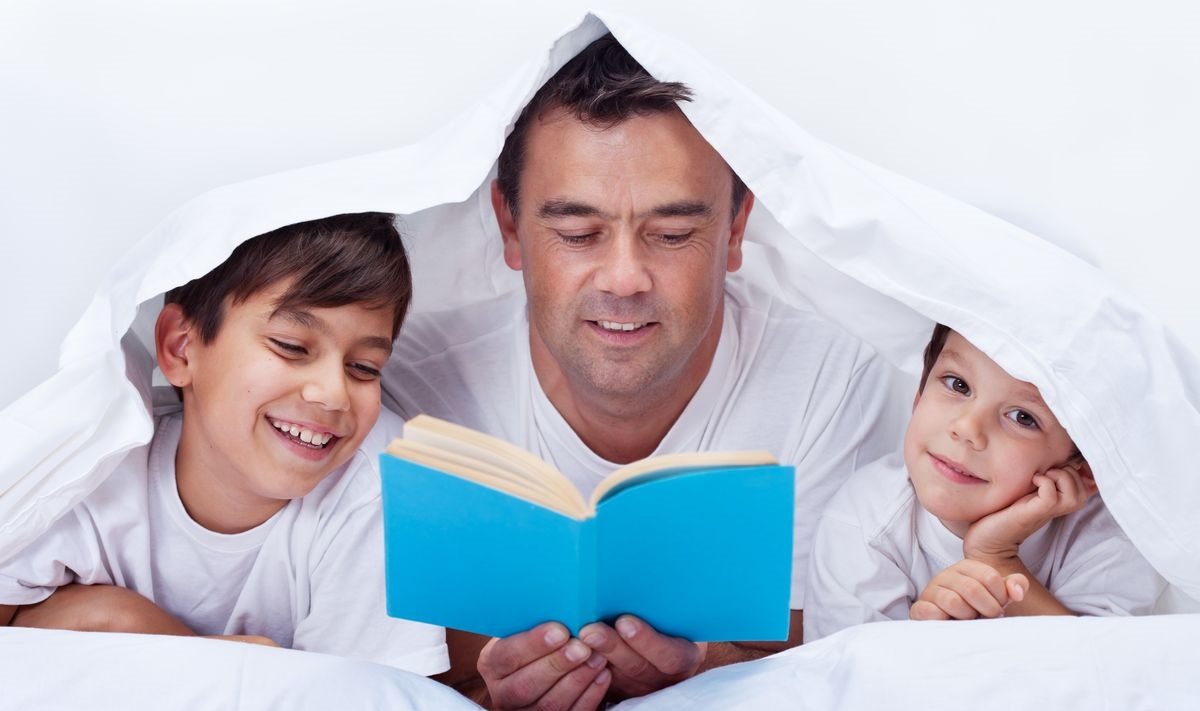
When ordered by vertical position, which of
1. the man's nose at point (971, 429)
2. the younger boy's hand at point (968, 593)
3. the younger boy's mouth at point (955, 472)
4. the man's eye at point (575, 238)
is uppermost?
the man's eye at point (575, 238)

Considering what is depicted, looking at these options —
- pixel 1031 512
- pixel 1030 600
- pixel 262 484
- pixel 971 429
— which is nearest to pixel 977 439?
pixel 971 429

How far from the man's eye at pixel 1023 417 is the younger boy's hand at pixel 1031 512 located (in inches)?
2.6

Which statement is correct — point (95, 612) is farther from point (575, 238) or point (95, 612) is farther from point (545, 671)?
point (575, 238)

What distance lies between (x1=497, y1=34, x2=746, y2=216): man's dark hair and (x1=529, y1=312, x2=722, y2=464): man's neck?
32cm

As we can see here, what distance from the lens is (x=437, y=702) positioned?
161 cm

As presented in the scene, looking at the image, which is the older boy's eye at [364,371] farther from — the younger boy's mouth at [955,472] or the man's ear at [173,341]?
the younger boy's mouth at [955,472]

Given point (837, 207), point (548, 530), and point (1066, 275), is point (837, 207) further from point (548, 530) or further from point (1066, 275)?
point (548, 530)

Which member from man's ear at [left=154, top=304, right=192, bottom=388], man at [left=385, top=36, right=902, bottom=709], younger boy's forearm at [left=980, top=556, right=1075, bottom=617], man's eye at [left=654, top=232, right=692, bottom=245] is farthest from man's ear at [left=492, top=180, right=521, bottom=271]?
younger boy's forearm at [left=980, top=556, right=1075, bottom=617]

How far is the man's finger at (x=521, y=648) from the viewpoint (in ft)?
5.12

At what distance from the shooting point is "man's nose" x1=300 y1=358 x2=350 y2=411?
1827mm

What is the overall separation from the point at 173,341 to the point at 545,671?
0.73 metres

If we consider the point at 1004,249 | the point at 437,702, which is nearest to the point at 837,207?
the point at 1004,249

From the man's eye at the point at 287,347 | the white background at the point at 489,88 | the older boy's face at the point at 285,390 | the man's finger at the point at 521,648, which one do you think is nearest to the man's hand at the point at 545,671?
the man's finger at the point at 521,648

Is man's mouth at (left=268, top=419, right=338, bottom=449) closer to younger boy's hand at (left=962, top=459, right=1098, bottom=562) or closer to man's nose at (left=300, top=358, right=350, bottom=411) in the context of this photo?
man's nose at (left=300, top=358, right=350, bottom=411)
